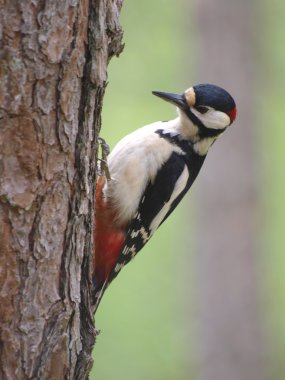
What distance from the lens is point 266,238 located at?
740 cm

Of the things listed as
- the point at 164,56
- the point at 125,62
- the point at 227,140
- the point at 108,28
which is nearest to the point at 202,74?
the point at 227,140

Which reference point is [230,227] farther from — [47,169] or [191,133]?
[47,169]

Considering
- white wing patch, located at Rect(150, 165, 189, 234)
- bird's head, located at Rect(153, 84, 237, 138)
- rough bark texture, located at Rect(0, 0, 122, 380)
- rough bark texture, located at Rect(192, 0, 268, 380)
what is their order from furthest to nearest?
rough bark texture, located at Rect(192, 0, 268, 380) → white wing patch, located at Rect(150, 165, 189, 234) → bird's head, located at Rect(153, 84, 237, 138) → rough bark texture, located at Rect(0, 0, 122, 380)

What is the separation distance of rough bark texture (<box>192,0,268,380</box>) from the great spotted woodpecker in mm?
2747

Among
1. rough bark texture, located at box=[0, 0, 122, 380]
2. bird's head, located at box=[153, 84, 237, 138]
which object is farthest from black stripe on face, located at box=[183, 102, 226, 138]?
rough bark texture, located at box=[0, 0, 122, 380]

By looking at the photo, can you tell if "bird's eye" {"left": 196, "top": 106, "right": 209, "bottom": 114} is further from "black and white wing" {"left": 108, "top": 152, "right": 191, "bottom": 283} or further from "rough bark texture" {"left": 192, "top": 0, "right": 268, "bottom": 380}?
"rough bark texture" {"left": 192, "top": 0, "right": 268, "bottom": 380}

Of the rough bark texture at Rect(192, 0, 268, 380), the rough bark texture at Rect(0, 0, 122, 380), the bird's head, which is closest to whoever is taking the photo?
the rough bark texture at Rect(0, 0, 122, 380)

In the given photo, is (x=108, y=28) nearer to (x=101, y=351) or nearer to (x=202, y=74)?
(x=202, y=74)

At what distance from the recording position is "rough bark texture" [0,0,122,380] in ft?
8.13

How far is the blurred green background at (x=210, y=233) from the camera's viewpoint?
7.00 metres

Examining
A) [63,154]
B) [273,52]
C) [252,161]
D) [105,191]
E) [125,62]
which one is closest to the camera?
[63,154]

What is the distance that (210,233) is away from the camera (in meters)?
6.99

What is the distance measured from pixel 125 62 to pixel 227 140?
170cm

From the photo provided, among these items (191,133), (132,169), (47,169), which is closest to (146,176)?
(132,169)
